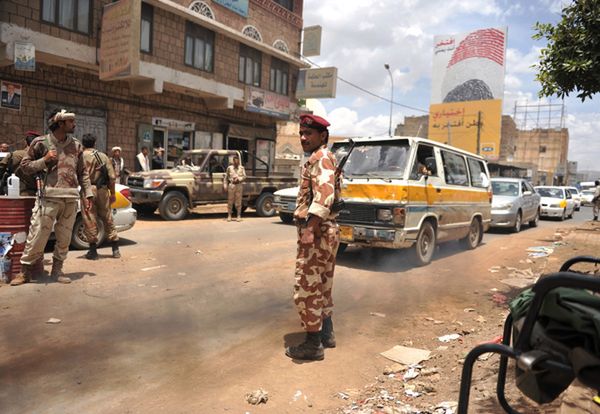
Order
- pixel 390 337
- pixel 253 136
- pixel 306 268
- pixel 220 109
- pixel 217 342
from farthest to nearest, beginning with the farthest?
pixel 253 136 → pixel 220 109 → pixel 390 337 → pixel 217 342 → pixel 306 268

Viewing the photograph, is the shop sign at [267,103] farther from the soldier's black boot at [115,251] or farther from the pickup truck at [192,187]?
the soldier's black boot at [115,251]

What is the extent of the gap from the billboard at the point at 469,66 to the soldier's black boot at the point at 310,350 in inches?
2101

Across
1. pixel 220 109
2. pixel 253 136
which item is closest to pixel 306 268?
pixel 220 109

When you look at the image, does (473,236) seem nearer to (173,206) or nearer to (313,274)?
(313,274)

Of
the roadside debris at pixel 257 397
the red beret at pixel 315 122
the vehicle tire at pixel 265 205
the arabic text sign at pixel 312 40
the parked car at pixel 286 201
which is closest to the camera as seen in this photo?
the roadside debris at pixel 257 397

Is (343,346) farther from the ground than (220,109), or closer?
closer

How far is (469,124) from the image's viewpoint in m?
52.4

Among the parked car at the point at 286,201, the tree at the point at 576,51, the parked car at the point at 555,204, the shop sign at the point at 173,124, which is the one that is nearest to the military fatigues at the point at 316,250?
the tree at the point at 576,51

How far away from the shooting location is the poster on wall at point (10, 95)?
39.8 feet

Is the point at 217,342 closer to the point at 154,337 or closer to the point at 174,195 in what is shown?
the point at 154,337

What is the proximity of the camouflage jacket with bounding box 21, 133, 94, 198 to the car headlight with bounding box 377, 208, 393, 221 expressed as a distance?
→ 3.99 m

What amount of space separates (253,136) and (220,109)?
9.81ft

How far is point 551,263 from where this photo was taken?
22.9ft

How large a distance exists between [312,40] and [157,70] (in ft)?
32.9
